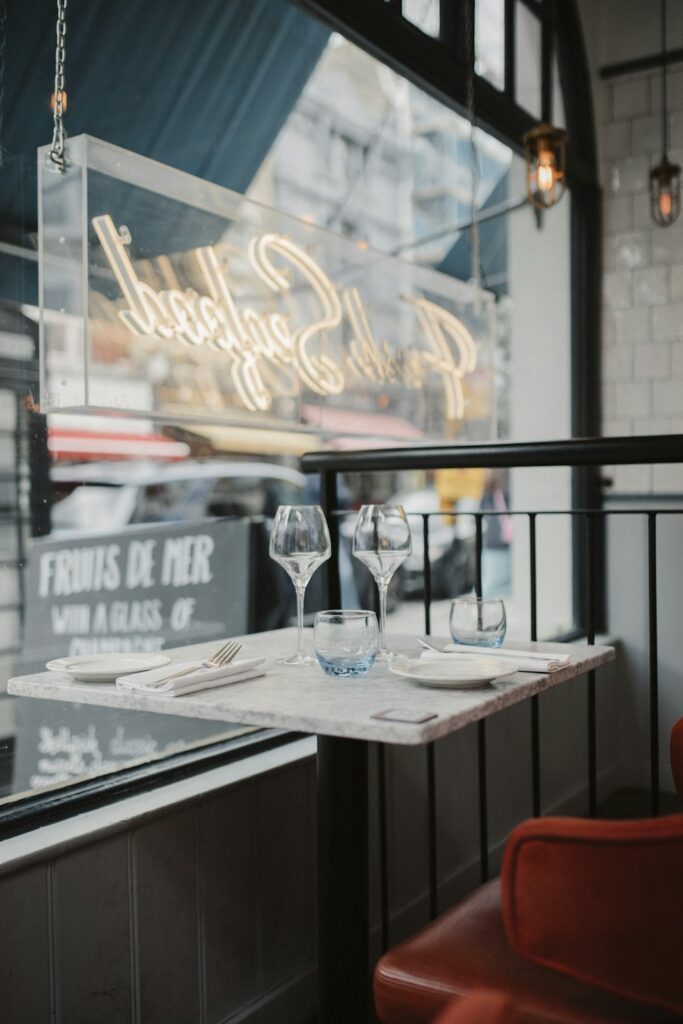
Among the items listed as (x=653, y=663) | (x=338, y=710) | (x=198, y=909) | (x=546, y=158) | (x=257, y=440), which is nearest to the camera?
(x=338, y=710)

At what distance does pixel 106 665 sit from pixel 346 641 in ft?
1.25

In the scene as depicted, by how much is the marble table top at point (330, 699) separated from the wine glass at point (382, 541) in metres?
0.18

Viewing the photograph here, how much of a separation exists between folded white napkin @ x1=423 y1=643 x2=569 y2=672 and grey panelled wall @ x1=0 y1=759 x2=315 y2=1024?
706 millimetres

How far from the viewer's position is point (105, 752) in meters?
2.03

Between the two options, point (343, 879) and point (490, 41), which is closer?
point (343, 879)

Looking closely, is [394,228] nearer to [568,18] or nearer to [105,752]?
[568,18]

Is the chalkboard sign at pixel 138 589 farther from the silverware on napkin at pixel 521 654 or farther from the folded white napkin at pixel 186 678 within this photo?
the silverware on napkin at pixel 521 654

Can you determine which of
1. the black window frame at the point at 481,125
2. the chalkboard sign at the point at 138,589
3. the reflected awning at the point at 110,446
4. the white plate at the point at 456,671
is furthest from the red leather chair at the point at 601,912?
the reflected awning at the point at 110,446

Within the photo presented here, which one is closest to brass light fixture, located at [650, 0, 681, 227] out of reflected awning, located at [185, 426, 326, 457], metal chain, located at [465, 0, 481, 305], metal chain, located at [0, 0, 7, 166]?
metal chain, located at [465, 0, 481, 305]

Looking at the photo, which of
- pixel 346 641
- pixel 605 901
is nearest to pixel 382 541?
pixel 346 641

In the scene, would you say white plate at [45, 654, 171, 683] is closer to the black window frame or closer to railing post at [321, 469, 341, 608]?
the black window frame

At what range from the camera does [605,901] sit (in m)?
1.03

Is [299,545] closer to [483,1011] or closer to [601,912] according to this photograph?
[601,912]

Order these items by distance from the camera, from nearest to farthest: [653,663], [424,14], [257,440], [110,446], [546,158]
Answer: [653,663] → [110,446] → [257,440] → [546,158] → [424,14]
